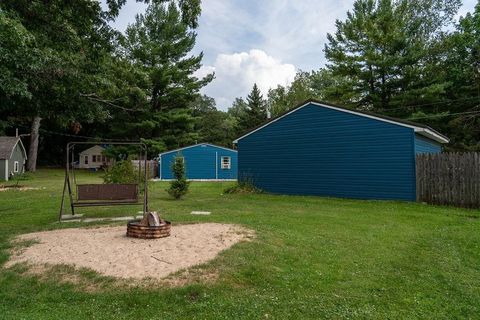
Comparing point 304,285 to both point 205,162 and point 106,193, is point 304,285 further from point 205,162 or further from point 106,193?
point 205,162

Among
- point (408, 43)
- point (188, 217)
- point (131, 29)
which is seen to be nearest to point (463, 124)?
point (408, 43)

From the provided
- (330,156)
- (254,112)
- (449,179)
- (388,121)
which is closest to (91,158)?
(254,112)

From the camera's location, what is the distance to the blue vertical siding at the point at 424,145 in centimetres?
1265

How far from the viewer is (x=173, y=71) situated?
104ft

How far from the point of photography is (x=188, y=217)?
27.0 ft

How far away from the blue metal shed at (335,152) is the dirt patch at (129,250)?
26.3 ft

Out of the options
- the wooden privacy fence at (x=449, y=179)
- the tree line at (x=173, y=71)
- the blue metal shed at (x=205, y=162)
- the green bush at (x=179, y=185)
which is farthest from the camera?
the blue metal shed at (x=205, y=162)

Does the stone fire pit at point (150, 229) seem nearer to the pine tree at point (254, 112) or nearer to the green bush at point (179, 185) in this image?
the green bush at point (179, 185)

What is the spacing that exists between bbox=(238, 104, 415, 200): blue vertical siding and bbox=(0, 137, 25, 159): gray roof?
19402 mm

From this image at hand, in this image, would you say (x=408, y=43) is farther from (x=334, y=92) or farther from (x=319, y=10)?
(x=319, y=10)

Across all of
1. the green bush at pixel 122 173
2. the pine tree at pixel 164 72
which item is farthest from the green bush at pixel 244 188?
the pine tree at pixel 164 72

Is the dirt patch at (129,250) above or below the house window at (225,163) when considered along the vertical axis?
below

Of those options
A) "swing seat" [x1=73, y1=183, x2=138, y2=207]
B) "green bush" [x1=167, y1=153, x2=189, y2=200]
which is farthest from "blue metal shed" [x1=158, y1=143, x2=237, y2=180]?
"swing seat" [x1=73, y1=183, x2=138, y2=207]

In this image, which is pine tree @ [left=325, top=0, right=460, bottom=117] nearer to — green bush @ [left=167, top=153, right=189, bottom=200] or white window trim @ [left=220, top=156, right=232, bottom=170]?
white window trim @ [left=220, top=156, right=232, bottom=170]
